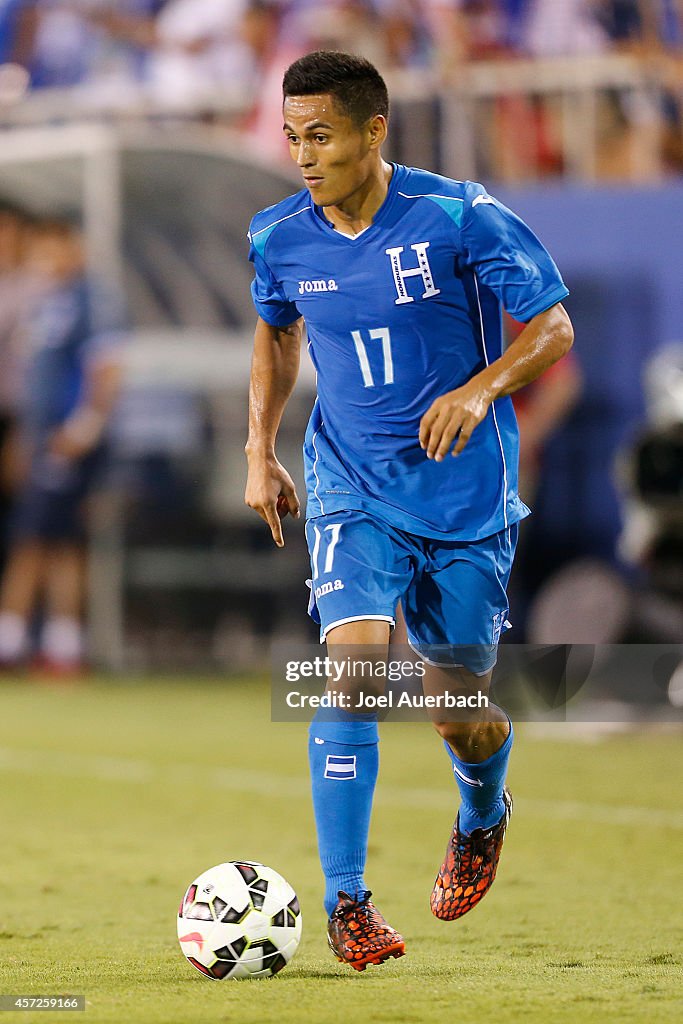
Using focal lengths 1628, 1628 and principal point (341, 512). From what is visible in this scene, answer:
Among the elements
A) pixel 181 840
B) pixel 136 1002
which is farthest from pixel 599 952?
pixel 181 840

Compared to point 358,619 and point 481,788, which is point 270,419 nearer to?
point 358,619

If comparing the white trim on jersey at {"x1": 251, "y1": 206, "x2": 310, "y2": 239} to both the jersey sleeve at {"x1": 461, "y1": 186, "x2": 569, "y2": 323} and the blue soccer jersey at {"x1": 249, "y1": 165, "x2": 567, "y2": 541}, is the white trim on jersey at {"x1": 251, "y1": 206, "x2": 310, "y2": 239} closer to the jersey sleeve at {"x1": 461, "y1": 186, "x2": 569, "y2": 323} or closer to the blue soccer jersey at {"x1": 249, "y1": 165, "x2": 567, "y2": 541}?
the blue soccer jersey at {"x1": 249, "y1": 165, "x2": 567, "y2": 541}

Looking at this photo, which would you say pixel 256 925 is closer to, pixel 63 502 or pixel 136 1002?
pixel 136 1002

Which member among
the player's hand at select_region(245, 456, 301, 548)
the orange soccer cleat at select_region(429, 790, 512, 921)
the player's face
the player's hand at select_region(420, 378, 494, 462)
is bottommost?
the orange soccer cleat at select_region(429, 790, 512, 921)

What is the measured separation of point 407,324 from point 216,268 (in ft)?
32.6

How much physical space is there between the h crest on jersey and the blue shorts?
1.92 ft

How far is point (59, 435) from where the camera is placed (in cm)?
1366

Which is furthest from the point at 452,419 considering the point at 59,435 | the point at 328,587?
the point at 59,435

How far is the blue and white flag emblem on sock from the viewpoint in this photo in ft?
13.6

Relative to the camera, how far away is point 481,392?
4.04 m

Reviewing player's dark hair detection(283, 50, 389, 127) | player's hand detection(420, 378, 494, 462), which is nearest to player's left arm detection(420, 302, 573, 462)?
player's hand detection(420, 378, 494, 462)

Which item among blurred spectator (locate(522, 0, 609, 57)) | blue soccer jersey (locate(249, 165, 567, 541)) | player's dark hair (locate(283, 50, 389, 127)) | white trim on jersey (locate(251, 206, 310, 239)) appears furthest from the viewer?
blurred spectator (locate(522, 0, 609, 57))

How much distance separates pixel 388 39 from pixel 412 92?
2.12 feet

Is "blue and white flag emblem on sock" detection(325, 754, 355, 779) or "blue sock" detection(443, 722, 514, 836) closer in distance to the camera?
"blue and white flag emblem on sock" detection(325, 754, 355, 779)
